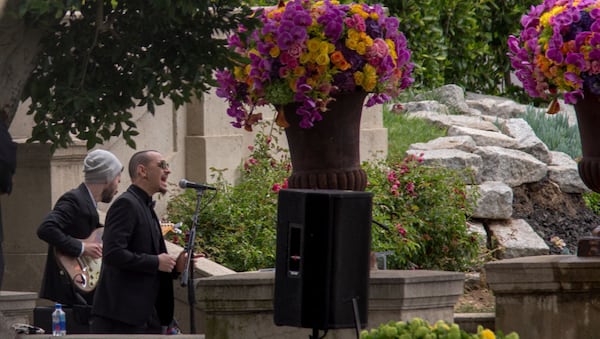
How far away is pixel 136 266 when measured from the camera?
24.1ft

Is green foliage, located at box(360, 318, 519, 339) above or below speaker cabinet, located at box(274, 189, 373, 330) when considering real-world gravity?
below

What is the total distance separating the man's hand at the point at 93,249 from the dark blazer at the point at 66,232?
0.18ft

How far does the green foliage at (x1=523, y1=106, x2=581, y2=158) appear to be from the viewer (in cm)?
1579

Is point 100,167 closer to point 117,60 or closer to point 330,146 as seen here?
point 117,60

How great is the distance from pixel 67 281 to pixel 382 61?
2424 millimetres

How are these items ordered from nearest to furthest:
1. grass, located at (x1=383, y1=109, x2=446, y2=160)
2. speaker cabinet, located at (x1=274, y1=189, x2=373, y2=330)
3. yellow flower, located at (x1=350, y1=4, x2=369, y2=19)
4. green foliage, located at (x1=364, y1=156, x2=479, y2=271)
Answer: speaker cabinet, located at (x1=274, y1=189, x2=373, y2=330) → yellow flower, located at (x1=350, y1=4, x2=369, y2=19) → green foliage, located at (x1=364, y1=156, x2=479, y2=271) → grass, located at (x1=383, y1=109, x2=446, y2=160)

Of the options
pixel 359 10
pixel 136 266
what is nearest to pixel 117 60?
pixel 136 266

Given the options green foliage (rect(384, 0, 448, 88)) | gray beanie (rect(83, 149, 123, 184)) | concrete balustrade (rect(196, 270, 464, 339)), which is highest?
green foliage (rect(384, 0, 448, 88))

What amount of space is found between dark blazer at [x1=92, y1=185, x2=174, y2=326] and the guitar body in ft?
2.39

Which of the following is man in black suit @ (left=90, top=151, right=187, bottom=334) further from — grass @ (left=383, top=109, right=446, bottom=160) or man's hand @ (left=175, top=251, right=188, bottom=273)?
grass @ (left=383, top=109, right=446, bottom=160)

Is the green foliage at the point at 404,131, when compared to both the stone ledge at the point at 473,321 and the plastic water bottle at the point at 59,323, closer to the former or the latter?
the stone ledge at the point at 473,321

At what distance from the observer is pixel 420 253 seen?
1196cm

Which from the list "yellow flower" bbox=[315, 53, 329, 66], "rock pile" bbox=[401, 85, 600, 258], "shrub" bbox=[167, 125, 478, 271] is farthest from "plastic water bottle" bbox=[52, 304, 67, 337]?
"rock pile" bbox=[401, 85, 600, 258]

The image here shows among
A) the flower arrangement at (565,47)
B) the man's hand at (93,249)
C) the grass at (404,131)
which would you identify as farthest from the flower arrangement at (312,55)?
the grass at (404,131)
